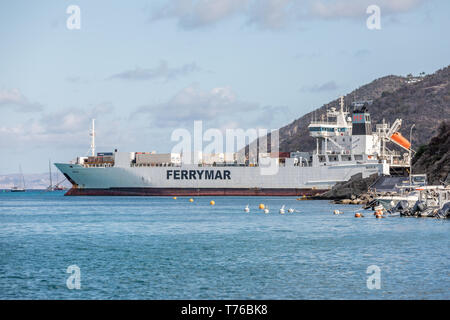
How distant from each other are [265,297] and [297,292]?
1.24 m

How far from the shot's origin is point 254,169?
99062mm

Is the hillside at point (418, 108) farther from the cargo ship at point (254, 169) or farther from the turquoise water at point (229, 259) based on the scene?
the turquoise water at point (229, 259)

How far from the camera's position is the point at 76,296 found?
20.6 m

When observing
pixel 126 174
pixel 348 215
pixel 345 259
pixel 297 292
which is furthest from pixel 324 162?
pixel 297 292

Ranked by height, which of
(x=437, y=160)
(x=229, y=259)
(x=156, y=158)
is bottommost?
(x=229, y=259)

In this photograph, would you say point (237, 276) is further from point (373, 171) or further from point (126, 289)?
point (373, 171)

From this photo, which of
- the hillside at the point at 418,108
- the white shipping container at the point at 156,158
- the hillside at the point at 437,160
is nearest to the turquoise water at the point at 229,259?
the hillside at the point at 437,160

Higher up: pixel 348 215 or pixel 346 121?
pixel 346 121

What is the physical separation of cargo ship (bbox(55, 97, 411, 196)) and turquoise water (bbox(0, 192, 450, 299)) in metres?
49.7

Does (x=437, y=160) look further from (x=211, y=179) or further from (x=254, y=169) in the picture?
(x=211, y=179)

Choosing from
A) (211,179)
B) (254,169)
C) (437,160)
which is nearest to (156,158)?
(211,179)

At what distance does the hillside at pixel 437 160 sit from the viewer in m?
64.4

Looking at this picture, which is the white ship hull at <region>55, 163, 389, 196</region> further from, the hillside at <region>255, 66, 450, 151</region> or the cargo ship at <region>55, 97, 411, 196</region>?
the hillside at <region>255, 66, 450, 151</region>

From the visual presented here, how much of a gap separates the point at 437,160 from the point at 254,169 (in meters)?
31.4
